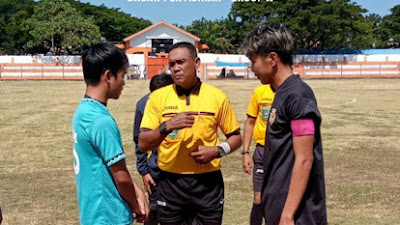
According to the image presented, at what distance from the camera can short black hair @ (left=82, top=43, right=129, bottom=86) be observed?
315 cm

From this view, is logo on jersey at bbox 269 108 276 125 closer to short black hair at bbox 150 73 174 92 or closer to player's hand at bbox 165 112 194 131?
player's hand at bbox 165 112 194 131

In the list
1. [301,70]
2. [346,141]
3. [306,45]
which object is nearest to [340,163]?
[346,141]

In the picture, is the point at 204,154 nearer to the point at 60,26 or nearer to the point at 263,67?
the point at 263,67

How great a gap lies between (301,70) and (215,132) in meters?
53.3

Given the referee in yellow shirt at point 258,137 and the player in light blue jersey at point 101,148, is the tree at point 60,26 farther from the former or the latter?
the player in light blue jersey at point 101,148

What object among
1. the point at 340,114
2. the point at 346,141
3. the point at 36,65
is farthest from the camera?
the point at 36,65

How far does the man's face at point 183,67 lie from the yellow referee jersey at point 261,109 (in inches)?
58.3

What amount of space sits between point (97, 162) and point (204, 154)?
1.22 metres

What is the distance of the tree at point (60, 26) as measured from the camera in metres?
59.8

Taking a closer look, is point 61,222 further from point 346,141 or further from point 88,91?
point 346,141

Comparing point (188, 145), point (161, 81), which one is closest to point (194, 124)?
point (188, 145)

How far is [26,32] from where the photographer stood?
7712cm

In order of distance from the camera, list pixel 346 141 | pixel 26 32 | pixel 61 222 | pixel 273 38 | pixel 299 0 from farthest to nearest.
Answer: pixel 26 32 < pixel 299 0 < pixel 346 141 < pixel 61 222 < pixel 273 38

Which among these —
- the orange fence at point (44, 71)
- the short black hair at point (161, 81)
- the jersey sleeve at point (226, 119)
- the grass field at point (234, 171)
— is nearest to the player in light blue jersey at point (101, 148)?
the jersey sleeve at point (226, 119)
